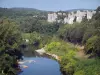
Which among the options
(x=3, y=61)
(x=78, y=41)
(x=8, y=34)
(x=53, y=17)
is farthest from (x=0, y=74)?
(x=53, y=17)

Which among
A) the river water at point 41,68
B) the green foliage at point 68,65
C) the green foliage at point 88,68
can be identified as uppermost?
the green foliage at point 88,68

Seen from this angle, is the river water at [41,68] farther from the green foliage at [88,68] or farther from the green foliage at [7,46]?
the green foliage at [88,68]

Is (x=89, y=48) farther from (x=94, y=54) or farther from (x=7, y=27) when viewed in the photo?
(x=7, y=27)

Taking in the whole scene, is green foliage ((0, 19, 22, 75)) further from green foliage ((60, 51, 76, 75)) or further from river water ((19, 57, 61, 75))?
green foliage ((60, 51, 76, 75))

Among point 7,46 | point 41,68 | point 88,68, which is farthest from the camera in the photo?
point 41,68

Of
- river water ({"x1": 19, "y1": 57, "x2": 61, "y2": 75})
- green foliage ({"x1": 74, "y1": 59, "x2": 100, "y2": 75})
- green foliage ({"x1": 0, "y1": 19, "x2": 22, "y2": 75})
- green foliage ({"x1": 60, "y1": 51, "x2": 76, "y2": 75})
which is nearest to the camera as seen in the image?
green foliage ({"x1": 74, "y1": 59, "x2": 100, "y2": 75})

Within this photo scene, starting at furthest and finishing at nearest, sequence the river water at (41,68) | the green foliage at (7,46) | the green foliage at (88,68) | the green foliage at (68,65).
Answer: the river water at (41,68) < the green foliage at (68,65) < the green foliage at (7,46) < the green foliage at (88,68)

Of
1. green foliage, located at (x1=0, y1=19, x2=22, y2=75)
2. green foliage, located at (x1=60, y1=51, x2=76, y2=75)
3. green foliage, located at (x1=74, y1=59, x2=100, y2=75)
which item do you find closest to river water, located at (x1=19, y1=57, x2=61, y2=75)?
green foliage, located at (x1=60, y1=51, x2=76, y2=75)

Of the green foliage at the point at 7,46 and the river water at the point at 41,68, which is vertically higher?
the green foliage at the point at 7,46

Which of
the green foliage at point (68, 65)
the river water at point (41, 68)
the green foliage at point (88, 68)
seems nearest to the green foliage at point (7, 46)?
the river water at point (41, 68)

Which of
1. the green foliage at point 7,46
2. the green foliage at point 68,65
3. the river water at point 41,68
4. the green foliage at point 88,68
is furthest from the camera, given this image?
the river water at point 41,68

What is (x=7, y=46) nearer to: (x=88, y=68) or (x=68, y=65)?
(x=68, y=65)

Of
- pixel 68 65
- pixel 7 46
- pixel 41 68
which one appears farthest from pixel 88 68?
pixel 41 68
